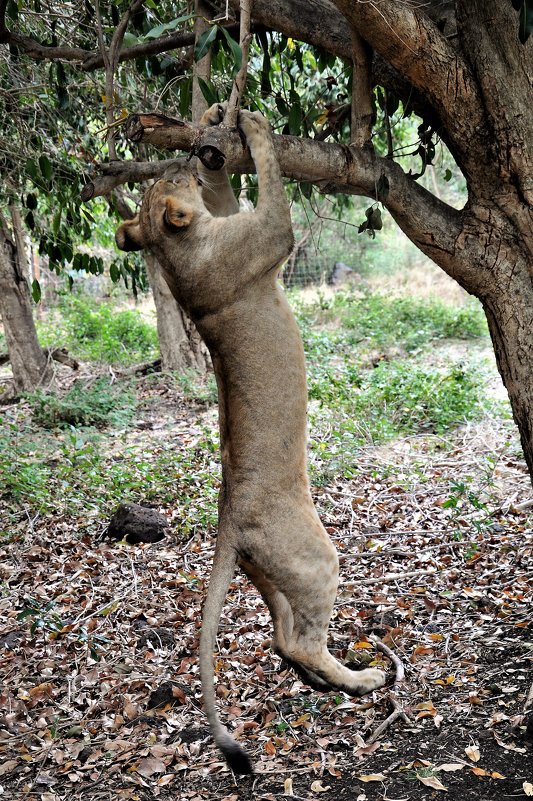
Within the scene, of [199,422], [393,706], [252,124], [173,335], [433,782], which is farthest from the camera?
[173,335]

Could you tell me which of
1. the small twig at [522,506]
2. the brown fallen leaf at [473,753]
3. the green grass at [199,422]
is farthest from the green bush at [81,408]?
the brown fallen leaf at [473,753]

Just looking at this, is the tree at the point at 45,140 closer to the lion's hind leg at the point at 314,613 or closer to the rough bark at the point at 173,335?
the rough bark at the point at 173,335

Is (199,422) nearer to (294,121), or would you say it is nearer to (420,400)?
(420,400)

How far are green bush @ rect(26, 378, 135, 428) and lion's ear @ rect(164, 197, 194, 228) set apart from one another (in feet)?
20.8

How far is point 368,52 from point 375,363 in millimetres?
8067

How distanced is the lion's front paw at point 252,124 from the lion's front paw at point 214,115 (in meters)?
0.20

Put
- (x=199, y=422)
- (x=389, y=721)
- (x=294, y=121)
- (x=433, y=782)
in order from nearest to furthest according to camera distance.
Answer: (x=433, y=782)
(x=389, y=721)
(x=294, y=121)
(x=199, y=422)

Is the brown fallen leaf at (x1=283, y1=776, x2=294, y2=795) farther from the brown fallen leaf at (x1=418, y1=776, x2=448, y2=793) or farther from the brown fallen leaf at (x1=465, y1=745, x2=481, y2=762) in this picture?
the brown fallen leaf at (x1=465, y1=745, x2=481, y2=762)

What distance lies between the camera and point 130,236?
4148mm

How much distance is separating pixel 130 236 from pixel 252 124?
98 cm

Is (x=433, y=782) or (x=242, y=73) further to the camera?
(x=433, y=782)

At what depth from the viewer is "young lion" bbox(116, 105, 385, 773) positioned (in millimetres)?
3684

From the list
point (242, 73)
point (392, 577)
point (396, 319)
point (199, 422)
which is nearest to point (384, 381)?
point (199, 422)

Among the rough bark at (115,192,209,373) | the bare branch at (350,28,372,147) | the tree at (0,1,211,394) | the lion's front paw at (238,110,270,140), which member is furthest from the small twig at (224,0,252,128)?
the rough bark at (115,192,209,373)
